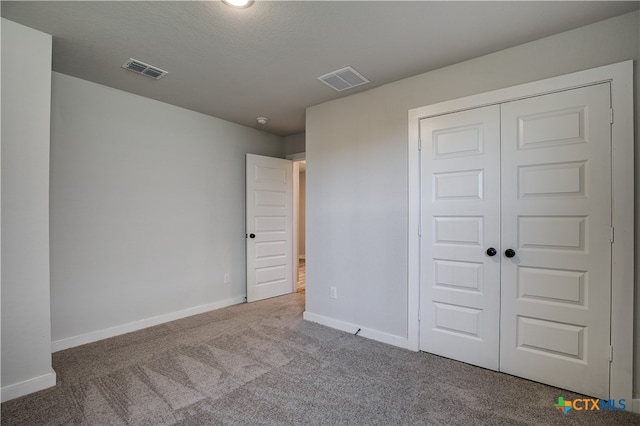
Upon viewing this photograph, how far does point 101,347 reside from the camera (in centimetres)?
284

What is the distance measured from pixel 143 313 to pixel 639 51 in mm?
4788

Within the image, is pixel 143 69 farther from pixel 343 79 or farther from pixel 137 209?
pixel 343 79

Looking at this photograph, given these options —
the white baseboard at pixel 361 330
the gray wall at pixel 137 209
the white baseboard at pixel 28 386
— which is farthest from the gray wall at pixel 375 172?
the white baseboard at pixel 28 386

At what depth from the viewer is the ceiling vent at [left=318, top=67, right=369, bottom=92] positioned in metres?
2.73

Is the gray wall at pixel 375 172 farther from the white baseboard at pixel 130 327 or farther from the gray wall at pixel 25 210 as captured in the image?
the gray wall at pixel 25 210

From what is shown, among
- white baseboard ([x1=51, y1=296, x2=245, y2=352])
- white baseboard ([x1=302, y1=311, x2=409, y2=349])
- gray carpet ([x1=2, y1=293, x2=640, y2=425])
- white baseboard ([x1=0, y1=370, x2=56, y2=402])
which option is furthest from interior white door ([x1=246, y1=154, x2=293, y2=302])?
white baseboard ([x1=0, y1=370, x2=56, y2=402])

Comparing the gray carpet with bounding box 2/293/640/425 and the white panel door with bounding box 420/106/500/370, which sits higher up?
the white panel door with bounding box 420/106/500/370

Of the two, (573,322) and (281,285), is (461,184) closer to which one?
(573,322)

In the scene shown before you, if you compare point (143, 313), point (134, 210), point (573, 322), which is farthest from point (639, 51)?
point (143, 313)

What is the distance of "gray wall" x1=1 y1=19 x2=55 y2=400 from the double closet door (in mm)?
3010

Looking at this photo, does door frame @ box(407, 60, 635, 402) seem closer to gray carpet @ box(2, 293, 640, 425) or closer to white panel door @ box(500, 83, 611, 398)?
white panel door @ box(500, 83, 611, 398)

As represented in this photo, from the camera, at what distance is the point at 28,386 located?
2.10 meters

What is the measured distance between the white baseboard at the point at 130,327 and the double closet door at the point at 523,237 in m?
2.67

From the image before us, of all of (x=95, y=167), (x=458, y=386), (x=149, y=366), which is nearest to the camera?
(x=458, y=386)
